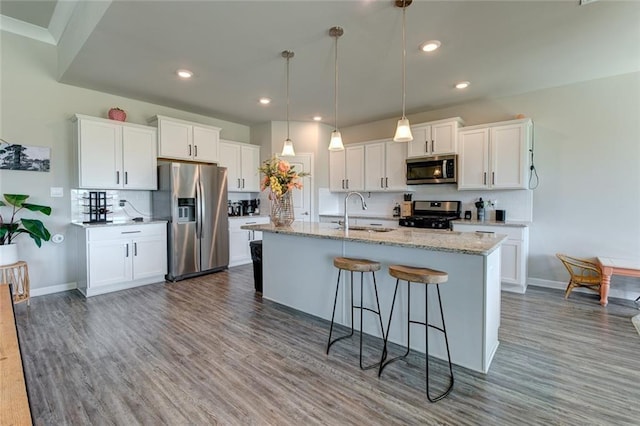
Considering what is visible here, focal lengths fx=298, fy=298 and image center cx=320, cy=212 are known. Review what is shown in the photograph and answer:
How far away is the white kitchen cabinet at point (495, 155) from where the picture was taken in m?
4.07

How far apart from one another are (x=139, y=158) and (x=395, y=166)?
4111mm

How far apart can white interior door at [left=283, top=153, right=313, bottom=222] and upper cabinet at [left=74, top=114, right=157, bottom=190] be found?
2.43m

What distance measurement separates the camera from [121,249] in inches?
160

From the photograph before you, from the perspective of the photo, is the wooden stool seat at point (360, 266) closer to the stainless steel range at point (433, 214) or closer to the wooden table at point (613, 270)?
the stainless steel range at point (433, 214)

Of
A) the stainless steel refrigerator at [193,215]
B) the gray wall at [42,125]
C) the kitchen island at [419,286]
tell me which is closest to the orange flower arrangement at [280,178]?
the kitchen island at [419,286]

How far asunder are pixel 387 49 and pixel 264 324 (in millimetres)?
3066

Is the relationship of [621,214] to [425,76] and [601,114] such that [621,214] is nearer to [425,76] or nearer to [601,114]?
[601,114]

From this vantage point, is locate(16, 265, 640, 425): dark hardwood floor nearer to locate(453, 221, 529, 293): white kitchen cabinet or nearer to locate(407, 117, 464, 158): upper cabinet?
locate(453, 221, 529, 293): white kitchen cabinet

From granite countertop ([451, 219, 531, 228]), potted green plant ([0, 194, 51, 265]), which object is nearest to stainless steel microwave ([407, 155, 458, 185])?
granite countertop ([451, 219, 531, 228])

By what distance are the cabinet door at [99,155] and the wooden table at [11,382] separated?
3.27 meters

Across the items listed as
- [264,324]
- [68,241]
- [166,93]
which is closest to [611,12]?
[264,324]

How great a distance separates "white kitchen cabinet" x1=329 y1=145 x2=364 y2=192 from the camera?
226 inches

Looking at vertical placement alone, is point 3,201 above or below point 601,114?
below

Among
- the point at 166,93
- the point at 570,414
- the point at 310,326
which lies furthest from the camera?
the point at 166,93
